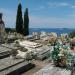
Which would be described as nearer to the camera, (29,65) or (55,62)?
(55,62)

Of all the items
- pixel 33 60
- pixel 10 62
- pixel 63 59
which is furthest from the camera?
pixel 33 60

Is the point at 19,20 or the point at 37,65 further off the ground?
the point at 19,20

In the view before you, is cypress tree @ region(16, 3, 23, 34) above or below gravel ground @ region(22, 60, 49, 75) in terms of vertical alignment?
above

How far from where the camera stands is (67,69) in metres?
6.45

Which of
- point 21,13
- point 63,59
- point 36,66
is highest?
point 21,13

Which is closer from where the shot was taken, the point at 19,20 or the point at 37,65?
the point at 37,65

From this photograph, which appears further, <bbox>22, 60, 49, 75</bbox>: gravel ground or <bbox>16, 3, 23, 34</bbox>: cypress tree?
<bbox>16, 3, 23, 34</bbox>: cypress tree

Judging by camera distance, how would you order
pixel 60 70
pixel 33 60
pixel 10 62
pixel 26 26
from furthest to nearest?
1. pixel 26 26
2. pixel 33 60
3. pixel 10 62
4. pixel 60 70

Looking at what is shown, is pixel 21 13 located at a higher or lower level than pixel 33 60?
higher

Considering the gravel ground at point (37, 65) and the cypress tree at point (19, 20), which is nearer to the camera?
the gravel ground at point (37, 65)

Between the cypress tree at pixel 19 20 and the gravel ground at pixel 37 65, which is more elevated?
the cypress tree at pixel 19 20

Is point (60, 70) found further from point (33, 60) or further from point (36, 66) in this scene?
point (33, 60)

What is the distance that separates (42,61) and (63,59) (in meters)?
2.16

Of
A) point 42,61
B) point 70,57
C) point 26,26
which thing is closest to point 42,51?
point 42,61
